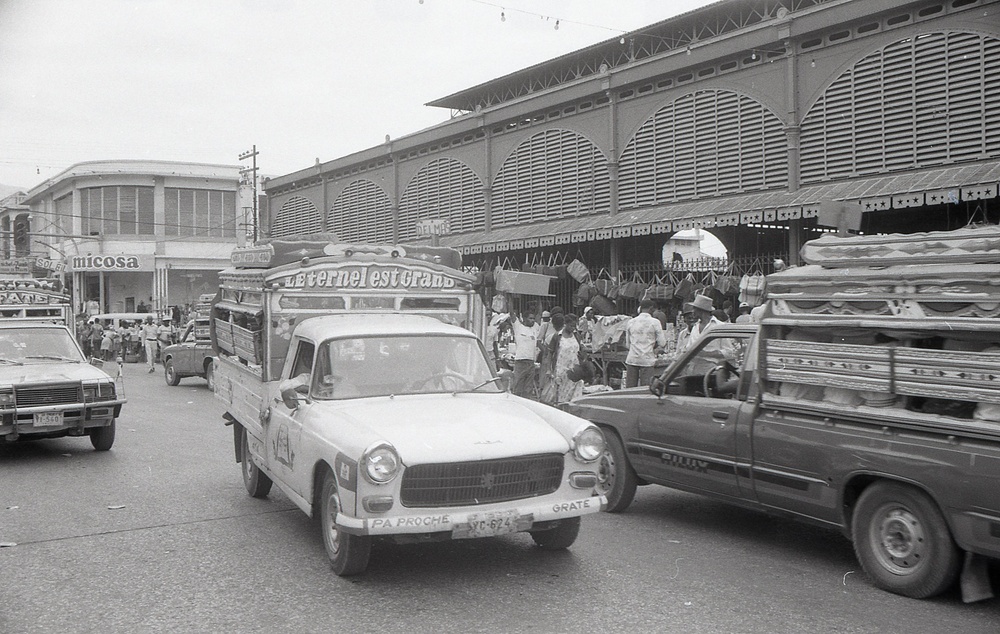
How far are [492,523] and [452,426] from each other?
700 mm

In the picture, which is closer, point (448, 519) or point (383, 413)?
point (448, 519)

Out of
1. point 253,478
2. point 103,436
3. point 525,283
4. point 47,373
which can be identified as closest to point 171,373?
point 525,283

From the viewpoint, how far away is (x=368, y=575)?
577 centimetres

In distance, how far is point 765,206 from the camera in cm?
1523

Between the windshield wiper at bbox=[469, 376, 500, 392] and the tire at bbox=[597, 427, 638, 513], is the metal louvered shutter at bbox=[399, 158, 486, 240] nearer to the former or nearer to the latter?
the tire at bbox=[597, 427, 638, 513]

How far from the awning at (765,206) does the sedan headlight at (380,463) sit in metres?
9.76

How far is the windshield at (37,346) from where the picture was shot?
11.3 m

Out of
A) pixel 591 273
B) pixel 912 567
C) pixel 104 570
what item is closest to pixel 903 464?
pixel 912 567

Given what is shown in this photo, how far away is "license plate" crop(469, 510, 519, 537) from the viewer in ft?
17.7

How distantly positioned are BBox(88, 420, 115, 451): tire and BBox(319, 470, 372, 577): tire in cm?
618

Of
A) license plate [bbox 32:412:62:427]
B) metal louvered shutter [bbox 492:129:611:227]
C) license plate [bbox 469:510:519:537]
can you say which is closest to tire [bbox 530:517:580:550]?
license plate [bbox 469:510:519:537]

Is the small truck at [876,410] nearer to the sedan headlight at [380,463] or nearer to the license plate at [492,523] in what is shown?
the license plate at [492,523]

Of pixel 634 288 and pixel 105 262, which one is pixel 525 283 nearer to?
pixel 634 288

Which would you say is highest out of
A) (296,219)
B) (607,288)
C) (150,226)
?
(150,226)
